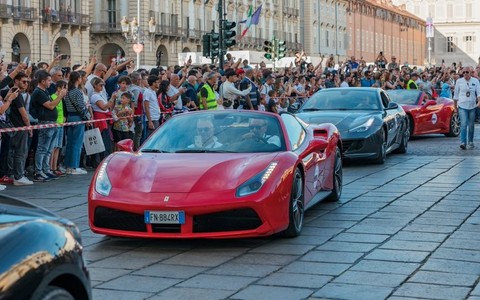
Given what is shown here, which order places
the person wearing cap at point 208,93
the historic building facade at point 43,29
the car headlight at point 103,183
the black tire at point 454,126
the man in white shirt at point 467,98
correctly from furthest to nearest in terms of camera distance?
the historic building facade at point 43,29, the black tire at point 454,126, the man in white shirt at point 467,98, the person wearing cap at point 208,93, the car headlight at point 103,183

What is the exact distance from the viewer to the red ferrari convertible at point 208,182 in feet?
25.4

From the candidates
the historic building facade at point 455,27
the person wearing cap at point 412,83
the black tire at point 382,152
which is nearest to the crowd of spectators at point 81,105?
the black tire at point 382,152

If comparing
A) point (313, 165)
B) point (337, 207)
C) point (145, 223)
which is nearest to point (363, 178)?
point (337, 207)

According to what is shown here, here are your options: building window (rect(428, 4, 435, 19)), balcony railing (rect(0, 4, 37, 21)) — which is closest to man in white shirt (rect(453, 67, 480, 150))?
balcony railing (rect(0, 4, 37, 21))

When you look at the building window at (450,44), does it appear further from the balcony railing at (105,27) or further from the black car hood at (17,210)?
the black car hood at (17,210)

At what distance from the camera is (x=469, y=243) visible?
810cm

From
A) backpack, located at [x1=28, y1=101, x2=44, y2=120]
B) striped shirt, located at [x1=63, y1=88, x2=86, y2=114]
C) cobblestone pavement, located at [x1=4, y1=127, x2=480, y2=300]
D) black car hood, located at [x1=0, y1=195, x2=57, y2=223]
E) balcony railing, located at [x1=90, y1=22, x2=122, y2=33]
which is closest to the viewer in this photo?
black car hood, located at [x1=0, y1=195, x2=57, y2=223]

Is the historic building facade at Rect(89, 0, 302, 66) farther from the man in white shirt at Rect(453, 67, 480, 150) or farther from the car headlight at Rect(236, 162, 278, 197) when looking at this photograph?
the car headlight at Rect(236, 162, 278, 197)

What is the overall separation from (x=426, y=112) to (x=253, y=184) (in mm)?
14888

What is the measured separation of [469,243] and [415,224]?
1094 mm

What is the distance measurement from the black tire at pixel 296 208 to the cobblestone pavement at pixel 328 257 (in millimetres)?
92

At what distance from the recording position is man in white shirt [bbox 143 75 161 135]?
1627cm

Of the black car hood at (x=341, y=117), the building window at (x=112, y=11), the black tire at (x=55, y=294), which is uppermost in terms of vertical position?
the building window at (x=112, y=11)

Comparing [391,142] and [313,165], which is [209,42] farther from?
[313,165]
